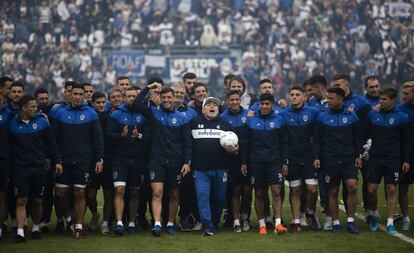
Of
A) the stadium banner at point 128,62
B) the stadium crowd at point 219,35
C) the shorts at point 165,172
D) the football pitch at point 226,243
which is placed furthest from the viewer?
the stadium banner at point 128,62

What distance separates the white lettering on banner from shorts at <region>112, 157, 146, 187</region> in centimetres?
93

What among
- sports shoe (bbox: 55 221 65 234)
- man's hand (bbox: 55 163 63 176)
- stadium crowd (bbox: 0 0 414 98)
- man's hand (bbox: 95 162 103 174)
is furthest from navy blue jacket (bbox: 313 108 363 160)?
stadium crowd (bbox: 0 0 414 98)

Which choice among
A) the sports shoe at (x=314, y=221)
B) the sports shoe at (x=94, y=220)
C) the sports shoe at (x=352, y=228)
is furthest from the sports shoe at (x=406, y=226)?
the sports shoe at (x=94, y=220)

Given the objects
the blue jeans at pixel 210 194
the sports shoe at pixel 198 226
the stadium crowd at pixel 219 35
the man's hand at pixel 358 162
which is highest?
the stadium crowd at pixel 219 35

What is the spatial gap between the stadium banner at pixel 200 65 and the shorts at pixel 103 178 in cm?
1998

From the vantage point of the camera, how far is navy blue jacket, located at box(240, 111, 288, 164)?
1334 centimetres

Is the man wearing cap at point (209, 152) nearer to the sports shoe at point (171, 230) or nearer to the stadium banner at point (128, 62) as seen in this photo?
the sports shoe at point (171, 230)

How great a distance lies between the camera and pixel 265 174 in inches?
527

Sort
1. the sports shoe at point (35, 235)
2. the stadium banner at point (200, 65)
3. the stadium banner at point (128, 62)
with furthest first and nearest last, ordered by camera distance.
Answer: the stadium banner at point (128, 62)
the stadium banner at point (200, 65)
the sports shoe at point (35, 235)

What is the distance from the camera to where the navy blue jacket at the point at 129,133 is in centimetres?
1334

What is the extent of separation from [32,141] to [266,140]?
11.4 feet

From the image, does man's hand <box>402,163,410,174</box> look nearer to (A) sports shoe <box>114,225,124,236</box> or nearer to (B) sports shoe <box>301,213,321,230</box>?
(B) sports shoe <box>301,213,321,230</box>

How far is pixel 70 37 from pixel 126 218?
2476 cm

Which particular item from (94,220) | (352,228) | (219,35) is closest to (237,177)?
(352,228)
